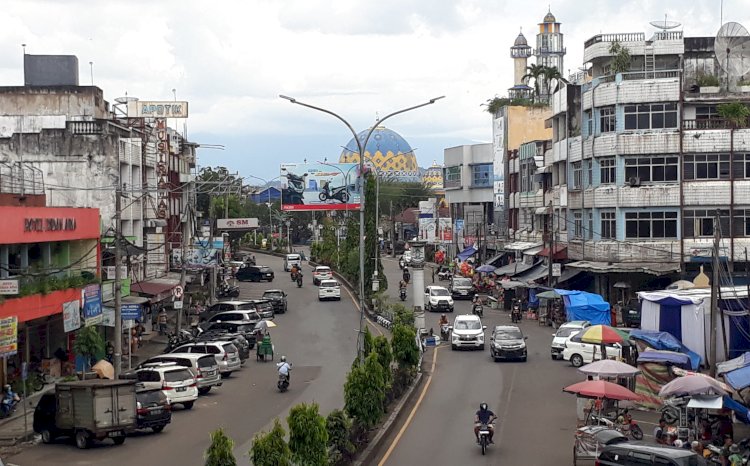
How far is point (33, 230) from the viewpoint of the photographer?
3625 centimetres

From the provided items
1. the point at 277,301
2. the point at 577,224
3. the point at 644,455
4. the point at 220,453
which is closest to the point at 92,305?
the point at 220,453

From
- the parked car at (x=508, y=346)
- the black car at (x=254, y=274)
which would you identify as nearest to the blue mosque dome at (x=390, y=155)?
the black car at (x=254, y=274)

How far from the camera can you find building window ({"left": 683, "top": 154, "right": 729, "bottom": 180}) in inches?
2281

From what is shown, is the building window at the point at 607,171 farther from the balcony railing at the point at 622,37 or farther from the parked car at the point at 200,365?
the parked car at the point at 200,365

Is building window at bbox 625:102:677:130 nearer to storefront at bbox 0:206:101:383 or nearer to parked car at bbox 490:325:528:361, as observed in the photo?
parked car at bbox 490:325:528:361

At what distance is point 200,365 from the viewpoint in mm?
37125

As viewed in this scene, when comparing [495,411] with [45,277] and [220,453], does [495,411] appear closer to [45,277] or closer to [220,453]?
[45,277]

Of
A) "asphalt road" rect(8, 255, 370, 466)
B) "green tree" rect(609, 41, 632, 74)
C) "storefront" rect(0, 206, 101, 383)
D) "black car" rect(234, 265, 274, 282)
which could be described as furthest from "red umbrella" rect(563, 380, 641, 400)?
"black car" rect(234, 265, 274, 282)

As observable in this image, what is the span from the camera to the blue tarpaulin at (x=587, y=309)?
168 ft

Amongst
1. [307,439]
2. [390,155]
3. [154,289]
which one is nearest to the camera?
[307,439]

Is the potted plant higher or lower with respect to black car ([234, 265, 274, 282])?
higher

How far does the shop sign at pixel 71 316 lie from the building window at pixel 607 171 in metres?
32.5

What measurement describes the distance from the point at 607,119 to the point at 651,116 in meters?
2.66

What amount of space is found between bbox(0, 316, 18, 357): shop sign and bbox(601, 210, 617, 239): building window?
1492 inches
